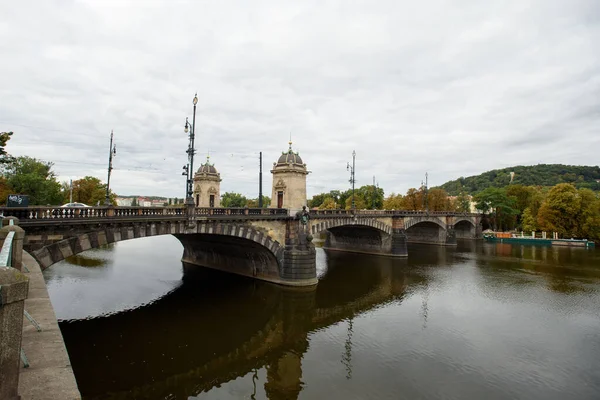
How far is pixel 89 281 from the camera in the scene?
86.8 feet

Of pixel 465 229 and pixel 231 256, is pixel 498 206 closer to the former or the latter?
pixel 465 229

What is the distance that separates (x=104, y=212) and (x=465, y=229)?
69.0m

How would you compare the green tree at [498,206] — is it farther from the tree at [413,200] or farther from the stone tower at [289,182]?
the stone tower at [289,182]

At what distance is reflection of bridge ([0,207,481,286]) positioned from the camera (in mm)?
15086

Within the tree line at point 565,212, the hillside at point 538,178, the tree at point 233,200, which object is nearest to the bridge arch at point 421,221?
the tree line at point 565,212

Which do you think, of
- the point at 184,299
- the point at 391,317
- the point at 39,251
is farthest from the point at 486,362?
the point at 39,251

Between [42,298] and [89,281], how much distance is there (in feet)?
72.7

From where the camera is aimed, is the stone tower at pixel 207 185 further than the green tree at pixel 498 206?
No

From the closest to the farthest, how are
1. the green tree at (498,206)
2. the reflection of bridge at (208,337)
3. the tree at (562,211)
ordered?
the reflection of bridge at (208,337) < the tree at (562,211) < the green tree at (498,206)

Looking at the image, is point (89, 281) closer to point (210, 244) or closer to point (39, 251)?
point (210, 244)

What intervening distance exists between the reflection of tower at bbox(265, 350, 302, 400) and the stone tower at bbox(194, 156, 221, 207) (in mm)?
21822

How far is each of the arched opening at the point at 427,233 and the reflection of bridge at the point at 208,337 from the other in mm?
33903

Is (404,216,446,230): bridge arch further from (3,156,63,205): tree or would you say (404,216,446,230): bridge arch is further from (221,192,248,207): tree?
(221,192,248,207): tree

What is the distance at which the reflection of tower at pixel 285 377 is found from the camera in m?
12.3
